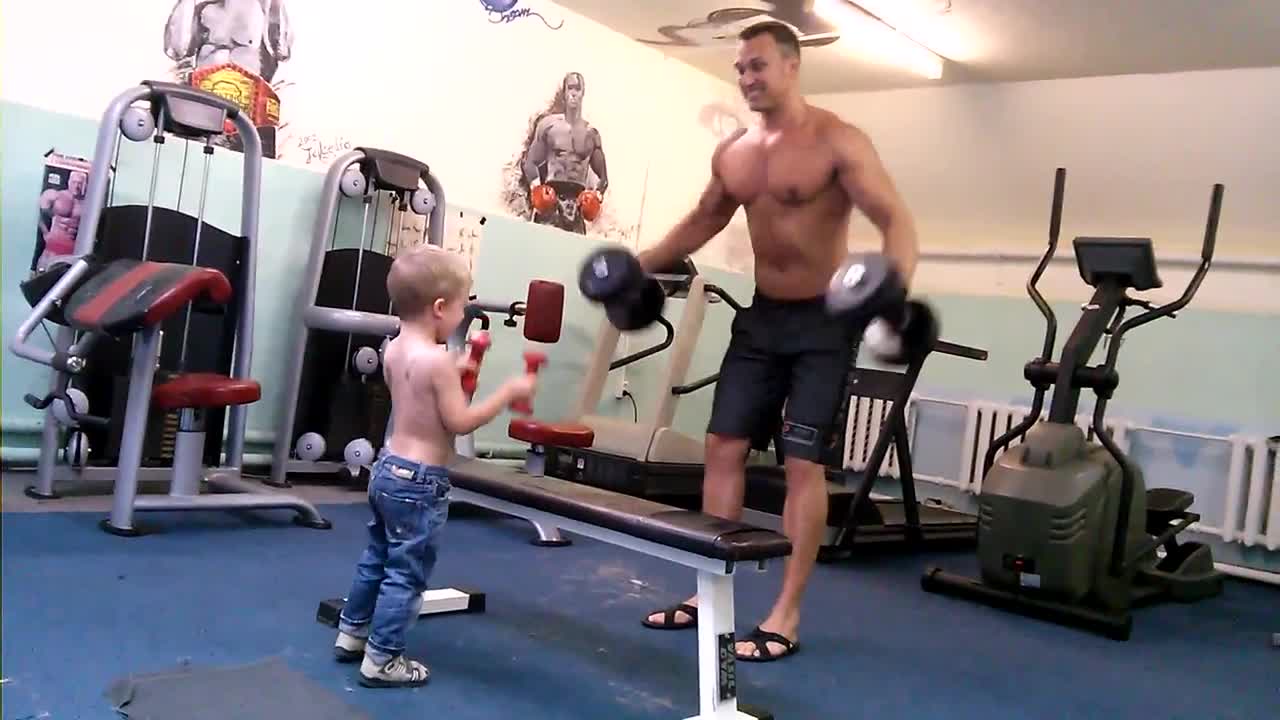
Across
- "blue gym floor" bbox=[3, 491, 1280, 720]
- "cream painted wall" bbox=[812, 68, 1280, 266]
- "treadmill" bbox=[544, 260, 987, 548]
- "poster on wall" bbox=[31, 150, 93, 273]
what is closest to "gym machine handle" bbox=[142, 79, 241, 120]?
"poster on wall" bbox=[31, 150, 93, 273]

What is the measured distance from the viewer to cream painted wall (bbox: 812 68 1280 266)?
4.75m

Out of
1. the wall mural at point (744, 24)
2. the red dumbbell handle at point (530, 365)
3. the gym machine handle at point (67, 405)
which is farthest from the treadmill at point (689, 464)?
the red dumbbell handle at point (530, 365)

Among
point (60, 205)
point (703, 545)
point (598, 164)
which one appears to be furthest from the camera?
point (598, 164)

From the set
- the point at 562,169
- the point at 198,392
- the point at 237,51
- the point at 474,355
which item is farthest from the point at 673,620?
the point at 562,169

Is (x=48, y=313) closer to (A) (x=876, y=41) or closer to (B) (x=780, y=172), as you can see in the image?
(B) (x=780, y=172)

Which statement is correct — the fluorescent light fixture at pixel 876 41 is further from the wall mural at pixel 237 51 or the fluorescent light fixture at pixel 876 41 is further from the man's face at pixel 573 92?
the wall mural at pixel 237 51

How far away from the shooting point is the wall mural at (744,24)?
465 centimetres

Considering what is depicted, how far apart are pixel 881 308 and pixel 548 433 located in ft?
6.06

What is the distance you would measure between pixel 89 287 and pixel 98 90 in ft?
3.28

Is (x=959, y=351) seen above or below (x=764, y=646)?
above

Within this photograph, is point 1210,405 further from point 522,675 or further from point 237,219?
point 237,219

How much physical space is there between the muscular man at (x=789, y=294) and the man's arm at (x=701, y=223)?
3cm

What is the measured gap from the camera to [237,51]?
3996 millimetres

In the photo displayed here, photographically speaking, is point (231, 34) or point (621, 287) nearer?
point (621, 287)
